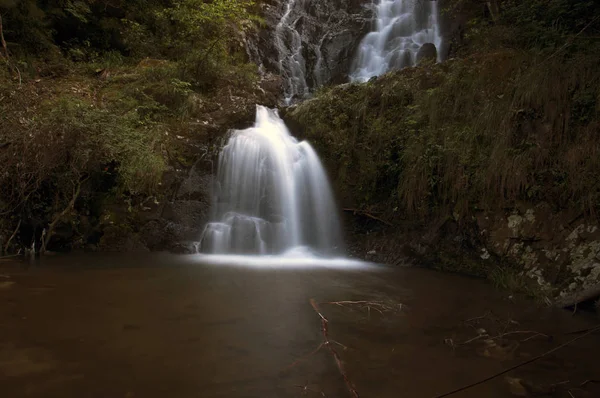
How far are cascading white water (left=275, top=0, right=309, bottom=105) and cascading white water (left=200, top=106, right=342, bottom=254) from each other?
5.11m

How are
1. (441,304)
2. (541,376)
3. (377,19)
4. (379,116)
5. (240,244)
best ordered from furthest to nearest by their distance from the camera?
1. (377,19)
2. (379,116)
3. (240,244)
4. (441,304)
5. (541,376)

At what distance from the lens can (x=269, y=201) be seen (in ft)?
26.0

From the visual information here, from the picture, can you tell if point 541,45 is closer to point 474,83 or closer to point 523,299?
point 474,83

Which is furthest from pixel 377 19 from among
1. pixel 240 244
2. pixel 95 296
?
pixel 95 296

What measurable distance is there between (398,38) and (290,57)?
4431 millimetres

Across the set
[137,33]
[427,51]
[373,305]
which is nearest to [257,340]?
[373,305]

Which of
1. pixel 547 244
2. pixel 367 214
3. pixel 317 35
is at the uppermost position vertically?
pixel 317 35

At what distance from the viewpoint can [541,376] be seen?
7.70ft

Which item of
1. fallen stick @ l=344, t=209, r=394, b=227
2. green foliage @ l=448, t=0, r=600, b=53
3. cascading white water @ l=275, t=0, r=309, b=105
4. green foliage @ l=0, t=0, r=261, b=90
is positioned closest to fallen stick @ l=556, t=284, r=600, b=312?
fallen stick @ l=344, t=209, r=394, b=227

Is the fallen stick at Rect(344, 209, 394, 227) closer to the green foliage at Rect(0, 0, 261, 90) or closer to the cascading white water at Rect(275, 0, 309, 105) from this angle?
the green foliage at Rect(0, 0, 261, 90)

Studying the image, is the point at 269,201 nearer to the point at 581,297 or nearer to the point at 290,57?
the point at 581,297

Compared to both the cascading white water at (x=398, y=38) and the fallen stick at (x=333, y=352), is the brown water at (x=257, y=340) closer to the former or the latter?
the fallen stick at (x=333, y=352)

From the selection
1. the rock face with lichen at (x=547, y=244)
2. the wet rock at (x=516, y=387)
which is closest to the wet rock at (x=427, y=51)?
the rock face with lichen at (x=547, y=244)

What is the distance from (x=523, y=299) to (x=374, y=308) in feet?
6.60
